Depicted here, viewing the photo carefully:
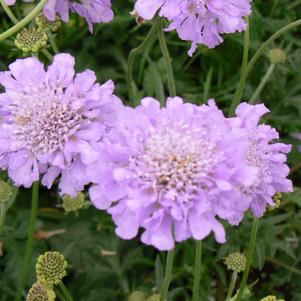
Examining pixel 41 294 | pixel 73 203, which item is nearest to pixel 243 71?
pixel 73 203

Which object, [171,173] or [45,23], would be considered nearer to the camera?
[171,173]

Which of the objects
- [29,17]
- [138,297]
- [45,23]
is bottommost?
[138,297]

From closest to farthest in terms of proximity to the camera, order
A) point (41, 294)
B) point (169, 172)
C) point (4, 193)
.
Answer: point (169, 172), point (41, 294), point (4, 193)

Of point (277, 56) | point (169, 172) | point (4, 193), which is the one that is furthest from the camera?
point (277, 56)

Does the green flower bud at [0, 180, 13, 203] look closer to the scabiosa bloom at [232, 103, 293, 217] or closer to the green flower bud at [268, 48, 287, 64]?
the scabiosa bloom at [232, 103, 293, 217]

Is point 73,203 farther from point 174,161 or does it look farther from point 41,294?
point 174,161

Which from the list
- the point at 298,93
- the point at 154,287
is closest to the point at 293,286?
the point at 154,287

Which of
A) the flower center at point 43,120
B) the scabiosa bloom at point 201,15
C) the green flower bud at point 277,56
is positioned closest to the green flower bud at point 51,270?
the flower center at point 43,120
